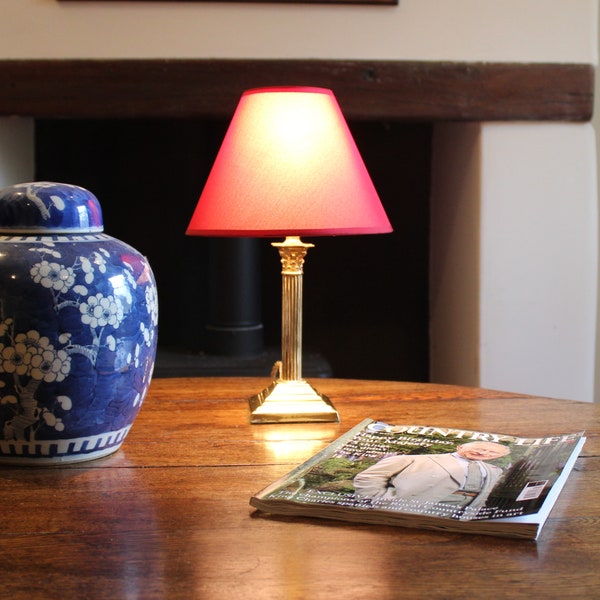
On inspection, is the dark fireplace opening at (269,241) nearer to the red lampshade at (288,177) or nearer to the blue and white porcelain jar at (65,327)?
the red lampshade at (288,177)

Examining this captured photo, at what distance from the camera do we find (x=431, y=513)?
2.37 feet

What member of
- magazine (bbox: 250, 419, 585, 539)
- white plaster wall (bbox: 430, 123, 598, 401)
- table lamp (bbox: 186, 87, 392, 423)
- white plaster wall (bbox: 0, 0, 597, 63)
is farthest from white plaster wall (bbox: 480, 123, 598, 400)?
magazine (bbox: 250, 419, 585, 539)

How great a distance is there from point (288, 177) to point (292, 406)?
0.27m

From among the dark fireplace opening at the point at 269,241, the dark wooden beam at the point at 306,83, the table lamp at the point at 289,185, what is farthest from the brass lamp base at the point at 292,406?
the dark fireplace opening at the point at 269,241

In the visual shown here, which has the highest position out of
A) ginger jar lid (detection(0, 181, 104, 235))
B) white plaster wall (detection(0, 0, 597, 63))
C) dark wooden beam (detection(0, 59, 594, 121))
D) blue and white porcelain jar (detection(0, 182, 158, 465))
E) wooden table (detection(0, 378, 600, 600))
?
white plaster wall (detection(0, 0, 597, 63))

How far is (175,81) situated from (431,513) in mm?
1433

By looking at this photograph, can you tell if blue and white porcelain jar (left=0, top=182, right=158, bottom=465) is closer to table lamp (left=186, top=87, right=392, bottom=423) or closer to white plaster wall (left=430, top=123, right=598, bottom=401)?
table lamp (left=186, top=87, right=392, bottom=423)

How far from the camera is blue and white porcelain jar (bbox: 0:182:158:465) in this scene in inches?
32.8

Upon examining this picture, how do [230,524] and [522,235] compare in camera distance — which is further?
[522,235]

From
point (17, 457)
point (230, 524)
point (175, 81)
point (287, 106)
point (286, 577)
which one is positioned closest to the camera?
point (286, 577)

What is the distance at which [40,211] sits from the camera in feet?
2.87

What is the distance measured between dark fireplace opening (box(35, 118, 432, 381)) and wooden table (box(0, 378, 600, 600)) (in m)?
1.48

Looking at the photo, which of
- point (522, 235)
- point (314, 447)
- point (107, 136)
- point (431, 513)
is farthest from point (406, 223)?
point (431, 513)

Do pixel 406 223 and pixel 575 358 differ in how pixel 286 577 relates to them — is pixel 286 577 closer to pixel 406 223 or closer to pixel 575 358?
pixel 575 358
